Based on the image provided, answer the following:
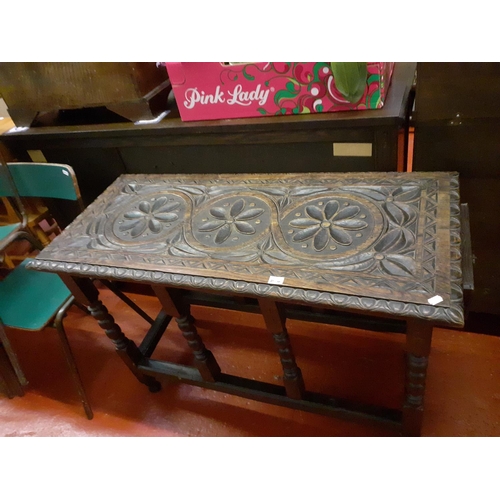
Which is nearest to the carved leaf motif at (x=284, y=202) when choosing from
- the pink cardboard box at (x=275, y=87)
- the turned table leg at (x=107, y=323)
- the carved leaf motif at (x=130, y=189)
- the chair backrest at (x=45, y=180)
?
the pink cardboard box at (x=275, y=87)

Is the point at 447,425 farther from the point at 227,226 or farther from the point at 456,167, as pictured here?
the point at 227,226

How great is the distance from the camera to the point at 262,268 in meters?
1.02

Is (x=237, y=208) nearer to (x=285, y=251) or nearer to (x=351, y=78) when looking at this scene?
(x=285, y=251)

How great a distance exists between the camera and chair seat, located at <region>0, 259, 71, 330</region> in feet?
5.04

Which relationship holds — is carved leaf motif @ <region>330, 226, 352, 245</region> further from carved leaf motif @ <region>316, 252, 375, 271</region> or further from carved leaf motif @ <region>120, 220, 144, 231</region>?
carved leaf motif @ <region>120, 220, 144, 231</region>

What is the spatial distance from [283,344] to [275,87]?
0.84m

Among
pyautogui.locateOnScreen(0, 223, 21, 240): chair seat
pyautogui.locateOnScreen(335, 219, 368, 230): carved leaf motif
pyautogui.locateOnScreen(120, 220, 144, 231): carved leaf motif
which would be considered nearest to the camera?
pyautogui.locateOnScreen(335, 219, 368, 230): carved leaf motif

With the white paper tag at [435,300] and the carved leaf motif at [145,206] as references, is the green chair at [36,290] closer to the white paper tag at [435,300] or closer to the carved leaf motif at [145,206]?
the carved leaf motif at [145,206]

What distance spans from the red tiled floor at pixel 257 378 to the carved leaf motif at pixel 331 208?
2.62ft

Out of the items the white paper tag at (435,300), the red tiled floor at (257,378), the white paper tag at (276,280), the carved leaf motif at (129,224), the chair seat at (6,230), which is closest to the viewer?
the white paper tag at (435,300)

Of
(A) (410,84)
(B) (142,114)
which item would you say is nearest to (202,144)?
(B) (142,114)

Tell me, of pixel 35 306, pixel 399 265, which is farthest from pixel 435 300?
pixel 35 306

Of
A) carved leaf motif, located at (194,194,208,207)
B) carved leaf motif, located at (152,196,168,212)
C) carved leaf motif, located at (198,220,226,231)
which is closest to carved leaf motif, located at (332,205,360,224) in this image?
carved leaf motif, located at (198,220,226,231)

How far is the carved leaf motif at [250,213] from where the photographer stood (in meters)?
1.20
